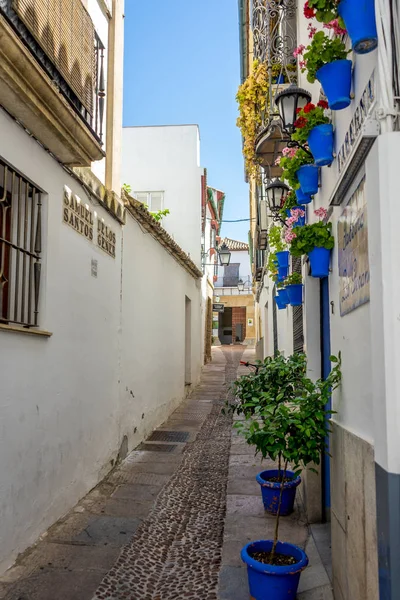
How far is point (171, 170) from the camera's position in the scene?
1627cm

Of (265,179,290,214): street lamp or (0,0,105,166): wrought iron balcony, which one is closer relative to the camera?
(0,0,105,166): wrought iron balcony

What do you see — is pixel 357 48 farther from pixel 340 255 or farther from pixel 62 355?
pixel 62 355

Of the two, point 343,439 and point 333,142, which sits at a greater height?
point 333,142

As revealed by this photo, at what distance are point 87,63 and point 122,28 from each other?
8.22 ft

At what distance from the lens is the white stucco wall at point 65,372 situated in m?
3.93

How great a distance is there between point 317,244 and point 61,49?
285 cm

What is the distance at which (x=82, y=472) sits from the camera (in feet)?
17.7

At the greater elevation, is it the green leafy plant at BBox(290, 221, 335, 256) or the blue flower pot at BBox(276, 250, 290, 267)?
the blue flower pot at BBox(276, 250, 290, 267)

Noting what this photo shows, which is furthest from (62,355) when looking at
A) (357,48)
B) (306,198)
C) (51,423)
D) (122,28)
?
(122,28)

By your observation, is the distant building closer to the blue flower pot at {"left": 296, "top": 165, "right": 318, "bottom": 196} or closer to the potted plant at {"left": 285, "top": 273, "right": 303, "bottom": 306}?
the potted plant at {"left": 285, "top": 273, "right": 303, "bottom": 306}

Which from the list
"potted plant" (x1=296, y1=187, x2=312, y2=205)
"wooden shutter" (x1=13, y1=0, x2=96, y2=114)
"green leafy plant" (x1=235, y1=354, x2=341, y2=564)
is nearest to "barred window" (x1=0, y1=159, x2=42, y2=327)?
"wooden shutter" (x1=13, y1=0, x2=96, y2=114)

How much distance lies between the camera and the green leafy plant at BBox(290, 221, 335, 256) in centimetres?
376

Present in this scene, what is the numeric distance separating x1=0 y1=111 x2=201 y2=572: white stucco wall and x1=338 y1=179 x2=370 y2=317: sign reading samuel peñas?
2421mm

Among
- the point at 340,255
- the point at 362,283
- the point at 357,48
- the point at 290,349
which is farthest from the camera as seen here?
the point at 290,349
